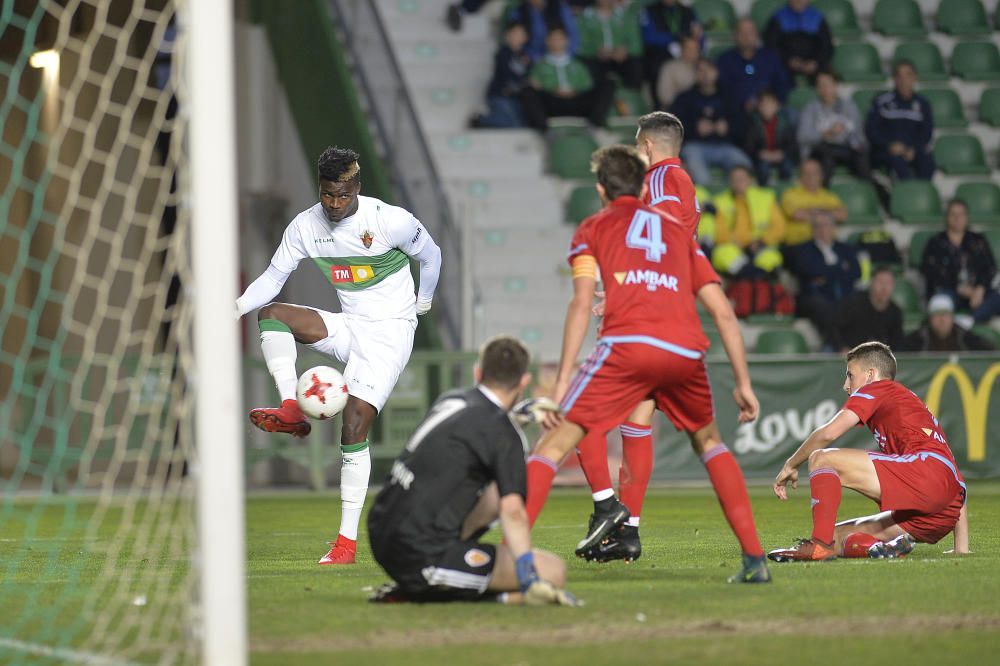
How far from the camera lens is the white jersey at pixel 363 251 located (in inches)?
296

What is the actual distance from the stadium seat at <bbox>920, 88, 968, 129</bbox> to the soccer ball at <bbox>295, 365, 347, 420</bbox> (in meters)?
12.7

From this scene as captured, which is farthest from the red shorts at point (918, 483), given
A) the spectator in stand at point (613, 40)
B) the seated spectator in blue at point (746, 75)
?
the spectator in stand at point (613, 40)

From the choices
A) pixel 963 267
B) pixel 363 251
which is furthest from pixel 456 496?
pixel 963 267

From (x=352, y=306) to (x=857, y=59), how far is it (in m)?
12.2

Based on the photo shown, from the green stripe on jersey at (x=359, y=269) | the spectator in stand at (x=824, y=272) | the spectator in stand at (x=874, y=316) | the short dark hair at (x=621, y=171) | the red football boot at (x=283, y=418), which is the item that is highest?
the spectator in stand at (x=824, y=272)

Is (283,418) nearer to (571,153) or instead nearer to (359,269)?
(359,269)

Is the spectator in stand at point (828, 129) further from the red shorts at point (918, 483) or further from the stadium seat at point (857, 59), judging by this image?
the red shorts at point (918, 483)

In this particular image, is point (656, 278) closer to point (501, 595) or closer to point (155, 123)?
point (501, 595)

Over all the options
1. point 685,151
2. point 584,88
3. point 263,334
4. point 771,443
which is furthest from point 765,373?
point 263,334

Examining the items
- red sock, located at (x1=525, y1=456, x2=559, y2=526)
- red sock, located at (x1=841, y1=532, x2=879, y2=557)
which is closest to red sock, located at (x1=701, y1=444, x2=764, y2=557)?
red sock, located at (x1=525, y1=456, x2=559, y2=526)

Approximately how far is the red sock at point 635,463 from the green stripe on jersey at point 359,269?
154 cm

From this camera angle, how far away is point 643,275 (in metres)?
5.59

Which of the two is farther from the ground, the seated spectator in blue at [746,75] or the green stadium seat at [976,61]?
the green stadium seat at [976,61]

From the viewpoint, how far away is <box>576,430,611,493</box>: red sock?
22.7 feet
